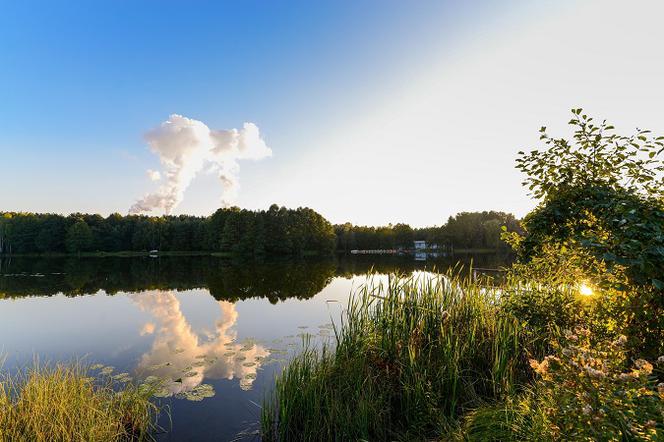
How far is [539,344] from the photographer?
7.64 meters

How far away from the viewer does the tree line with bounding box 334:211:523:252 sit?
113 meters

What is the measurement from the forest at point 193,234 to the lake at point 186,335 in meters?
64.2

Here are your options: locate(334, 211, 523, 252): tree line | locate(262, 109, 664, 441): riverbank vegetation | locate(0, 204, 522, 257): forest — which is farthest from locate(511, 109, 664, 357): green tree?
locate(334, 211, 523, 252): tree line

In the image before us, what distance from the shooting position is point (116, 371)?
35.6 feet

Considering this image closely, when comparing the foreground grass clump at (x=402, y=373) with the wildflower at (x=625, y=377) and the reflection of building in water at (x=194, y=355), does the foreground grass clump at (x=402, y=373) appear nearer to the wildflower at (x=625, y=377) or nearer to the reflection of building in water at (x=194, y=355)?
the wildflower at (x=625, y=377)

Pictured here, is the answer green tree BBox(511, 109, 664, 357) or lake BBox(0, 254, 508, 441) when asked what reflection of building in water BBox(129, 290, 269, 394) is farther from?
green tree BBox(511, 109, 664, 357)

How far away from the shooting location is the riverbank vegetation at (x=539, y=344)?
3.02 metres

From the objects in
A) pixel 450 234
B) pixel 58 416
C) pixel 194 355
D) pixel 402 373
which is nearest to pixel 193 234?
pixel 450 234

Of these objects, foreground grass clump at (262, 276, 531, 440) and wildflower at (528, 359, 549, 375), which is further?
foreground grass clump at (262, 276, 531, 440)

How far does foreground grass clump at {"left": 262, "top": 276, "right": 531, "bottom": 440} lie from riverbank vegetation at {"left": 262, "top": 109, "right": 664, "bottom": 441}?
3 cm

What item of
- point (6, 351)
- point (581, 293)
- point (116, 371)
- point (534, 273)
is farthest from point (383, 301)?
point (6, 351)

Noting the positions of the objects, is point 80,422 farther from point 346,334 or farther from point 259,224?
point 259,224

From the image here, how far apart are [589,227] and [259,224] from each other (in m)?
93.6

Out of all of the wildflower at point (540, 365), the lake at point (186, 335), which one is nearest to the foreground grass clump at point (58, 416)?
the lake at point (186, 335)
